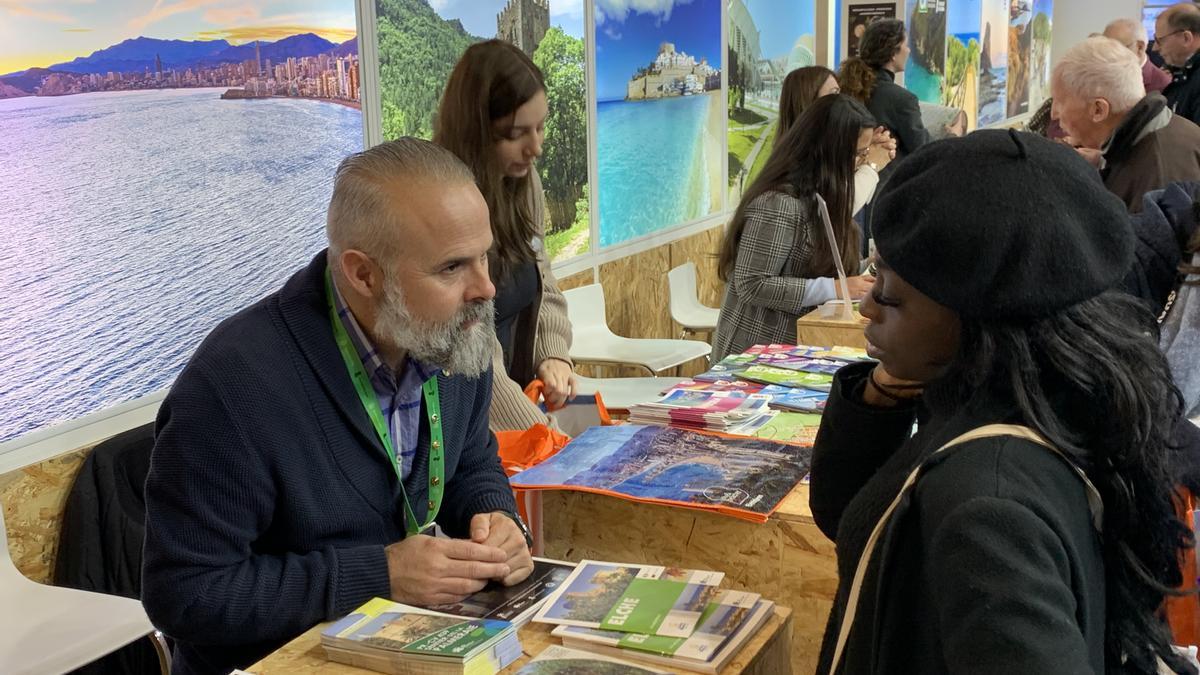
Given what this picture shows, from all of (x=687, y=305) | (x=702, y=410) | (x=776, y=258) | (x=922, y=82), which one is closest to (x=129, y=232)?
(x=702, y=410)

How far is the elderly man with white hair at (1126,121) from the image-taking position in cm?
360

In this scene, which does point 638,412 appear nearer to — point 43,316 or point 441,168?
point 441,168

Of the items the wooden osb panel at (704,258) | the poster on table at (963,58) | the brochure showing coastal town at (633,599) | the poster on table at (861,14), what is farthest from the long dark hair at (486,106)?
the poster on table at (963,58)

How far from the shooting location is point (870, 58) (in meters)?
5.95

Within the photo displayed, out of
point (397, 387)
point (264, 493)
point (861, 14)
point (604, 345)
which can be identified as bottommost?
point (604, 345)

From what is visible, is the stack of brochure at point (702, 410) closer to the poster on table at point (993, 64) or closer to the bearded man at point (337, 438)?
the bearded man at point (337, 438)

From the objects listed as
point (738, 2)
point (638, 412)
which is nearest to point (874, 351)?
point (638, 412)

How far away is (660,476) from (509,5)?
2.78 metres

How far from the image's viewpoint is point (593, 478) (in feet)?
7.36

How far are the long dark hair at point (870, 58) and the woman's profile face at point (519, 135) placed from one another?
3241 millimetres

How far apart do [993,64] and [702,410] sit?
33.8 feet

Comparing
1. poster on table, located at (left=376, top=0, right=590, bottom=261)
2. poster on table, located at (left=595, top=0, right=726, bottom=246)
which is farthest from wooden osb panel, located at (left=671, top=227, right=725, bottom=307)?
poster on table, located at (left=376, top=0, right=590, bottom=261)

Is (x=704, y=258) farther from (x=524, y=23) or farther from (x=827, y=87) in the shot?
(x=524, y=23)

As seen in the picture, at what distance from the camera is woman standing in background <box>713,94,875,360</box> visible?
12.3 feet
